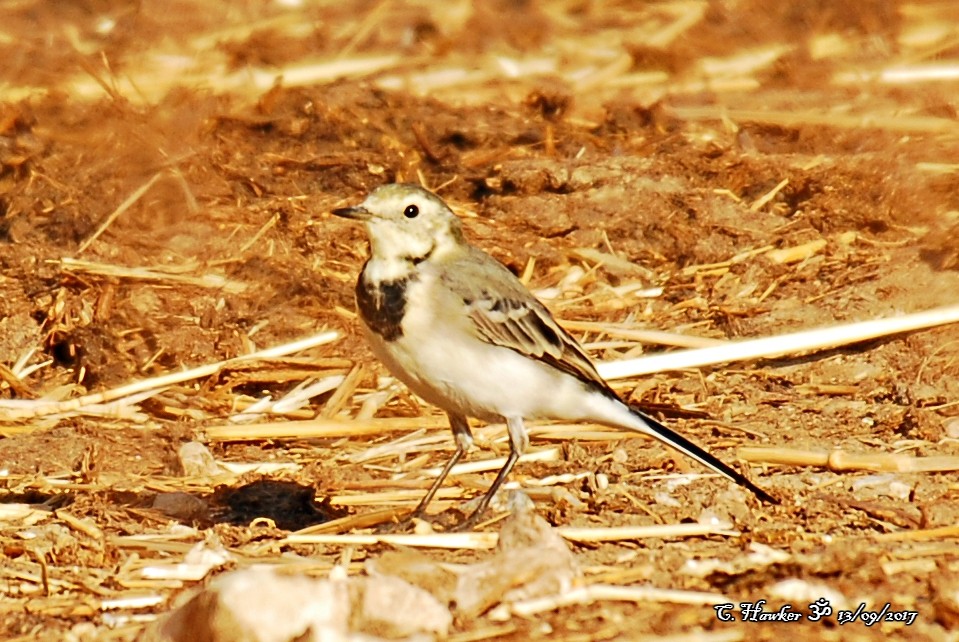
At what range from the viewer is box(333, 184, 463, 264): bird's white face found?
657 cm

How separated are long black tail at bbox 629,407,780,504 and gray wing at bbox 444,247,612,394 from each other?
268 mm

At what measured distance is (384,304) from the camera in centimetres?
636

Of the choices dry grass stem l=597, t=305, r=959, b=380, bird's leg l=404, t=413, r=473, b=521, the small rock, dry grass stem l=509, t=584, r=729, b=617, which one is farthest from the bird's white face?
dry grass stem l=509, t=584, r=729, b=617

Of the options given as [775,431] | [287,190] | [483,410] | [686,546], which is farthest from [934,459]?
[287,190]

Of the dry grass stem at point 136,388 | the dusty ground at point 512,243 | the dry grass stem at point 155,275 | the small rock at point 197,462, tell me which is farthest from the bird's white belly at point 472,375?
the dry grass stem at point 155,275

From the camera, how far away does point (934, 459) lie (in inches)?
273

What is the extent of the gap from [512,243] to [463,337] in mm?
3365

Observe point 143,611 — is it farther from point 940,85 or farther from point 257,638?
point 940,85

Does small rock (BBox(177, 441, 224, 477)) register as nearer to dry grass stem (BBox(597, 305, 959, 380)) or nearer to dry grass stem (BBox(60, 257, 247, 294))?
dry grass stem (BBox(60, 257, 247, 294))

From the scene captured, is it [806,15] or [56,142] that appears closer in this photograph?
[56,142]

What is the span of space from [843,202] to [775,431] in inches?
112

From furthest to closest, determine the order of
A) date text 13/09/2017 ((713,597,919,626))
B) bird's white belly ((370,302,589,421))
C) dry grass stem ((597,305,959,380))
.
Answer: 1. dry grass stem ((597,305,959,380))
2. bird's white belly ((370,302,589,421))
3. date text 13/09/2017 ((713,597,919,626))

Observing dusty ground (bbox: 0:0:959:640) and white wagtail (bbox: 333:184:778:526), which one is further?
white wagtail (bbox: 333:184:778:526)

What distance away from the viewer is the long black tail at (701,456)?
6566mm
